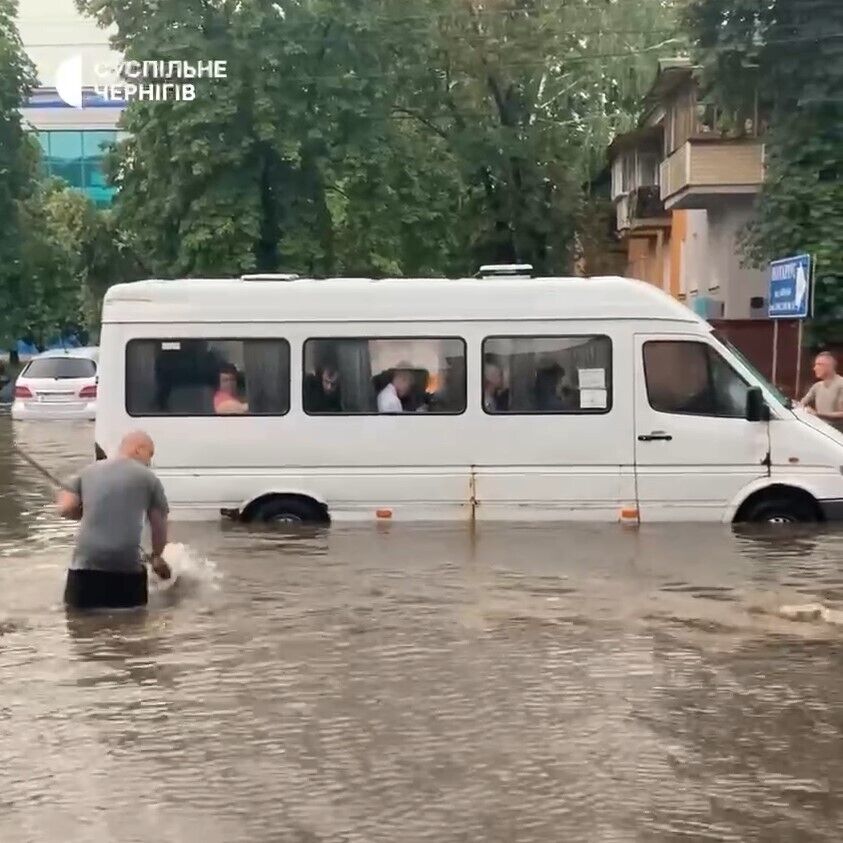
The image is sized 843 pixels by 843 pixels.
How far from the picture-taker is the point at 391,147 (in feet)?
126

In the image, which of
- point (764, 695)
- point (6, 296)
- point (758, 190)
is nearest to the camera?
point (764, 695)

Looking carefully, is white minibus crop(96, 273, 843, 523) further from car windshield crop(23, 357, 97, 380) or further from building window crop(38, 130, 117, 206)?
building window crop(38, 130, 117, 206)

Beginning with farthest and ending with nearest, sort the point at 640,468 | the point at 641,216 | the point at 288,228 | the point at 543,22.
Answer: the point at 641,216 → the point at 543,22 → the point at 288,228 → the point at 640,468

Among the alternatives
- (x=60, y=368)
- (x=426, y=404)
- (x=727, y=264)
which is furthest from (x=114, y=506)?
(x=727, y=264)

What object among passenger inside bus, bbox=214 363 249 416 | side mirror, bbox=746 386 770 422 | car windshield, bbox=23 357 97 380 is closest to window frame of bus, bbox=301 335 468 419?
passenger inside bus, bbox=214 363 249 416

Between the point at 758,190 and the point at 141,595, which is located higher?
the point at 758,190

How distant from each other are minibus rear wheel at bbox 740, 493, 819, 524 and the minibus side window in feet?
2.72

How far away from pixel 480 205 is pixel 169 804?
129ft

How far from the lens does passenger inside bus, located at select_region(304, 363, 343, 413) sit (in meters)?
14.3

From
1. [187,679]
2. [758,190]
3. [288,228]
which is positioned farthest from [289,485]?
[288,228]

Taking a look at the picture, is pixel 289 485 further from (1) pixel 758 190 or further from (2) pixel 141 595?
(1) pixel 758 190

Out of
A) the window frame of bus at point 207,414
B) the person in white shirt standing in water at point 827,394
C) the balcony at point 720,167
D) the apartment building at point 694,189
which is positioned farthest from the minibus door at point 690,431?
the balcony at point 720,167

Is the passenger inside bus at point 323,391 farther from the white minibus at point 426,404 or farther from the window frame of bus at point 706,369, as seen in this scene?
the window frame of bus at point 706,369

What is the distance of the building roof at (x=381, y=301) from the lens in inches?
556
